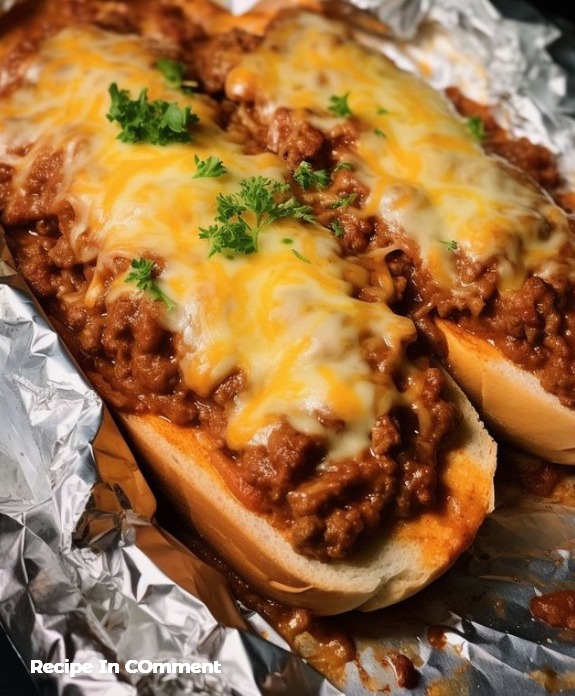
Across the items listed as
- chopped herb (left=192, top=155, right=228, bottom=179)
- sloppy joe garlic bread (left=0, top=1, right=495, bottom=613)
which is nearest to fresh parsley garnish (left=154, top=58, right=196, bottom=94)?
sloppy joe garlic bread (left=0, top=1, right=495, bottom=613)

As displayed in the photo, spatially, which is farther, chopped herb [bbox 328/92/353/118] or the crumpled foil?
chopped herb [bbox 328/92/353/118]

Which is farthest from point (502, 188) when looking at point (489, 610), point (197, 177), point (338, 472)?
point (489, 610)

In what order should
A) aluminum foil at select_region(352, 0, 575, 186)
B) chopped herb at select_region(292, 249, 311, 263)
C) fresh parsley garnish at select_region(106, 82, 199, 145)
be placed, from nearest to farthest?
chopped herb at select_region(292, 249, 311, 263)
fresh parsley garnish at select_region(106, 82, 199, 145)
aluminum foil at select_region(352, 0, 575, 186)

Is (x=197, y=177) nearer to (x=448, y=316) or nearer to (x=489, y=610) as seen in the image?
(x=448, y=316)

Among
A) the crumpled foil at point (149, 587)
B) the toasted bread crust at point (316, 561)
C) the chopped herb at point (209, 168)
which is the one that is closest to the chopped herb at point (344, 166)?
the chopped herb at point (209, 168)

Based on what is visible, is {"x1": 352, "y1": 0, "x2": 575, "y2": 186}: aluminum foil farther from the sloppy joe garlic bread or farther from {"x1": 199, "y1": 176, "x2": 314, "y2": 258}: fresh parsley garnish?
{"x1": 199, "y1": 176, "x2": 314, "y2": 258}: fresh parsley garnish

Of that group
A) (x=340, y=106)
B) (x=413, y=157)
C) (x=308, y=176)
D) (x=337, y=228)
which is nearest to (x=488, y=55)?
(x=340, y=106)

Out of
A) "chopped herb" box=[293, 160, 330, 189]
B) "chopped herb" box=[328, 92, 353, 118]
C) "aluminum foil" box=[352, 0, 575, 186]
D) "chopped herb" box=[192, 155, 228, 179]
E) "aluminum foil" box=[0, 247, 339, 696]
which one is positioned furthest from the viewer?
"aluminum foil" box=[352, 0, 575, 186]

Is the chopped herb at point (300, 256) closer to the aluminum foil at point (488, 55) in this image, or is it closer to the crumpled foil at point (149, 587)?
the crumpled foil at point (149, 587)
